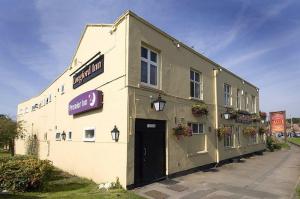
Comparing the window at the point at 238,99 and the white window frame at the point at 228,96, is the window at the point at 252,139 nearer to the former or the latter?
the window at the point at 238,99

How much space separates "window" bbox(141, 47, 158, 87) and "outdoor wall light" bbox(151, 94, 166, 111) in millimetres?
899

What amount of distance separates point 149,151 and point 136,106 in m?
2.08

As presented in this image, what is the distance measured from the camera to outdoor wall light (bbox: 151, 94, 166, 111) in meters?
11.4

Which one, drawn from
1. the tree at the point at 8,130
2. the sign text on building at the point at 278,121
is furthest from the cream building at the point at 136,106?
the sign text on building at the point at 278,121

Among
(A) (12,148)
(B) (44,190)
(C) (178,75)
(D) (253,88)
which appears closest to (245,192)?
(C) (178,75)

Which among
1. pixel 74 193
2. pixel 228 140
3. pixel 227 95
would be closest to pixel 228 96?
pixel 227 95

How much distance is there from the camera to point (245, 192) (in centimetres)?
1016

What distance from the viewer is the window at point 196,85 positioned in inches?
602

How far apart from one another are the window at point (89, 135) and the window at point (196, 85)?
5632 mm

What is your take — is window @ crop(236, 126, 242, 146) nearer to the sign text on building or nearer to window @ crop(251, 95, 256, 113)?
window @ crop(251, 95, 256, 113)

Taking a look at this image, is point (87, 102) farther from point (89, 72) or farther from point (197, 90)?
point (197, 90)

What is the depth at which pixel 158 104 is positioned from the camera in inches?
450

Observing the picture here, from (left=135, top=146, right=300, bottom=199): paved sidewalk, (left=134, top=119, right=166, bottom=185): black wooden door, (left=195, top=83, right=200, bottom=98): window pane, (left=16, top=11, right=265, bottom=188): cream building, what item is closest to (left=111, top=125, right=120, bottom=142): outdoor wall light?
(left=16, top=11, right=265, bottom=188): cream building

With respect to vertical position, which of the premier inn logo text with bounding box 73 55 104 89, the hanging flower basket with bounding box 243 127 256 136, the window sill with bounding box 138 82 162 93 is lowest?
the hanging flower basket with bounding box 243 127 256 136
